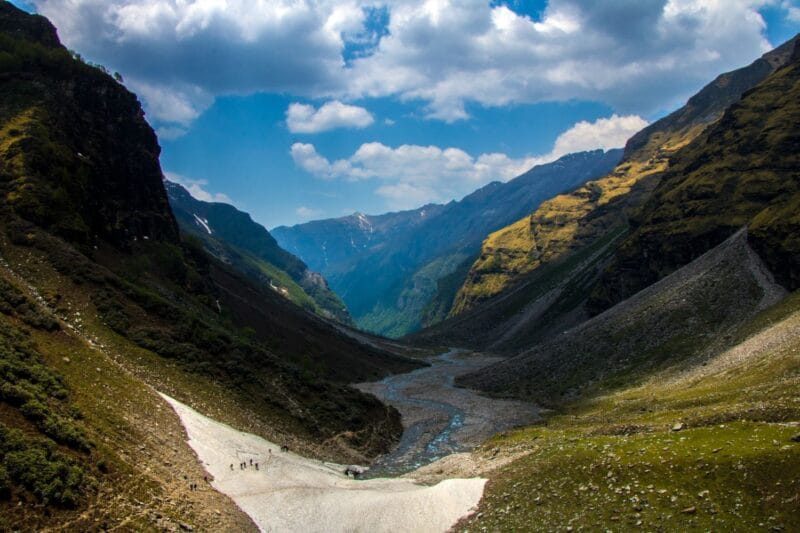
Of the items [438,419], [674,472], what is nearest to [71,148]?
[438,419]

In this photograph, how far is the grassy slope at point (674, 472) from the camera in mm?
24953

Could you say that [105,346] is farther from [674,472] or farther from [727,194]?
[727,194]

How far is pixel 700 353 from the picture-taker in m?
78.5

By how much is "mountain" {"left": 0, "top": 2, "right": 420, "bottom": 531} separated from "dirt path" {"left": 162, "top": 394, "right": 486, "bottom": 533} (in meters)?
2.55

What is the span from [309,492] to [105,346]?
28.1 meters

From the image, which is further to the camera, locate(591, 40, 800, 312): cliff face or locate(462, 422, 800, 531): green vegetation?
locate(591, 40, 800, 312): cliff face

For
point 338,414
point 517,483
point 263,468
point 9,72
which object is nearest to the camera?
point 517,483

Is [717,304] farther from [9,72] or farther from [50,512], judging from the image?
[9,72]

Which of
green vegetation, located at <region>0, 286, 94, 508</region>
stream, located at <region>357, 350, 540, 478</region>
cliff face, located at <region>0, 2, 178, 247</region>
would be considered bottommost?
stream, located at <region>357, 350, 540, 478</region>

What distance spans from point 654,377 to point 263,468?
59999 mm

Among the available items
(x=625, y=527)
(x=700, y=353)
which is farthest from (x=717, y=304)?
(x=625, y=527)

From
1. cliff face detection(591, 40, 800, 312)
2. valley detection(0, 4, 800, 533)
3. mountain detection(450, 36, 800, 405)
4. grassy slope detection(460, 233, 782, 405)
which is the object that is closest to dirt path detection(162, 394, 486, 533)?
valley detection(0, 4, 800, 533)

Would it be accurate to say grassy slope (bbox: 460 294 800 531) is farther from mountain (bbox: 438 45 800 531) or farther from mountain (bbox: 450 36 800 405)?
mountain (bbox: 450 36 800 405)

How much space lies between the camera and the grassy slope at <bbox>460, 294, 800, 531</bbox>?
25.0 m
